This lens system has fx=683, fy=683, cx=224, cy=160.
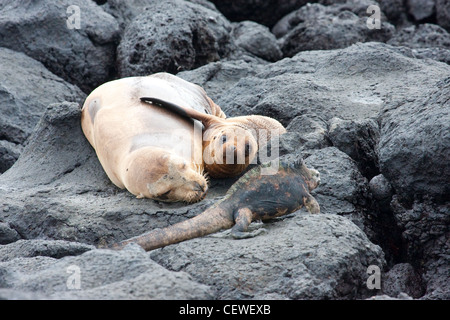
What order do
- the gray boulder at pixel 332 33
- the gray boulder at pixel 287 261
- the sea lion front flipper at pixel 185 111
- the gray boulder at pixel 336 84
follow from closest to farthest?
the gray boulder at pixel 287 261 → the sea lion front flipper at pixel 185 111 → the gray boulder at pixel 336 84 → the gray boulder at pixel 332 33

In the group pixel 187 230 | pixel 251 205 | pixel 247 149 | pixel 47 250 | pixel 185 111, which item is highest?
pixel 185 111

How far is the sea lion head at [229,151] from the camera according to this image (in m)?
5.68

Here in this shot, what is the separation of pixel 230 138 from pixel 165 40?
11.6 feet

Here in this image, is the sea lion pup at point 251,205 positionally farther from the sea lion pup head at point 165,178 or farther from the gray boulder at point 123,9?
the gray boulder at point 123,9

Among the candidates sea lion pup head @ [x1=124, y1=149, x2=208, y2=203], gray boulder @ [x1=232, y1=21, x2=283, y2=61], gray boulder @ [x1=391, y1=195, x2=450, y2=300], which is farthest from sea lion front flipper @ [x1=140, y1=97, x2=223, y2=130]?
gray boulder @ [x1=232, y1=21, x2=283, y2=61]

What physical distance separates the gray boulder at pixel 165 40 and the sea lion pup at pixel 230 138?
8.60 ft

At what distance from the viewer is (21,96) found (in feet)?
27.8

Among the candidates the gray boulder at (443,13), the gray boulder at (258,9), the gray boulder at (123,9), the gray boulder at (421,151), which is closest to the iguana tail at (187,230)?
the gray boulder at (421,151)

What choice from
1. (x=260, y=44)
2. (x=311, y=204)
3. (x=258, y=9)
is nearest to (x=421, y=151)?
(x=311, y=204)

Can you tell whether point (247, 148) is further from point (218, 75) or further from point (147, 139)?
point (218, 75)

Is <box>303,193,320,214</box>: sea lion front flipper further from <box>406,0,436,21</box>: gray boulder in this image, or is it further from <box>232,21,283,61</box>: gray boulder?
<box>406,0,436,21</box>: gray boulder

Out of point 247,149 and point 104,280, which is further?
point 247,149

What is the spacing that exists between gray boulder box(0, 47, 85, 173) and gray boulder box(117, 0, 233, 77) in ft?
3.01
